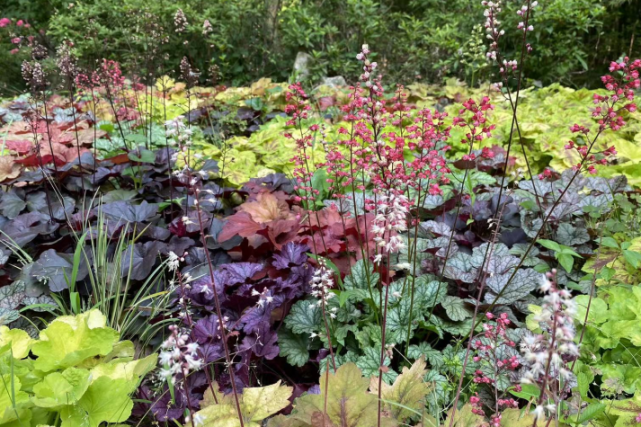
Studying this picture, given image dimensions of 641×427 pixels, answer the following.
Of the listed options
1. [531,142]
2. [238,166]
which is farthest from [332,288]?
[531,142]

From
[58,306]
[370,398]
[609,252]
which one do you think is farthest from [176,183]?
[609,252]

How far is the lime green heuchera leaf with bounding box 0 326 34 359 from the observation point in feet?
5.55

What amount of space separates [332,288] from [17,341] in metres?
1.29

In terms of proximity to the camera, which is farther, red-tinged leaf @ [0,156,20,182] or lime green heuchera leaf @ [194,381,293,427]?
red-tinged leaf @ [0,156,20,182]

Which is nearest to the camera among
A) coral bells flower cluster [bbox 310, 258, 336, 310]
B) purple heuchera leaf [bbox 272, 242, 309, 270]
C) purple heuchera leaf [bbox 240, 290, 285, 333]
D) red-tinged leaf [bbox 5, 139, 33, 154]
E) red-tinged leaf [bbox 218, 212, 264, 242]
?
coral bells flower cluster [bbox 310, 258, 336, 310]

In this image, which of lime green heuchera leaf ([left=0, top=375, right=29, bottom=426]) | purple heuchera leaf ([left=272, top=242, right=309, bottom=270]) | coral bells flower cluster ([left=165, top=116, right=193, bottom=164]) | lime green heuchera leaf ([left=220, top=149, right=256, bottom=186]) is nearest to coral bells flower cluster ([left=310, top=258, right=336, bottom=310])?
coral bells flower cluster ([left=165, top=116, right=193, bottom=164])

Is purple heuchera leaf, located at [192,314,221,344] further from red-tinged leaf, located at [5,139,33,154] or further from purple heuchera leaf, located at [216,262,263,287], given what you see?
red-tinged leaf, located at [5,139,33,154]

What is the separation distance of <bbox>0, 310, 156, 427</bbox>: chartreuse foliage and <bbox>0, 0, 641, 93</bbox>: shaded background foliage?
5150 mm

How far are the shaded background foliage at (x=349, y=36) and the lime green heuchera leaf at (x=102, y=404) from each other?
5.44m

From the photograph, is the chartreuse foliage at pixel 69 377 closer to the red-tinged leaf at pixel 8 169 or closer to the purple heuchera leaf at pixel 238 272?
the purple heuchera leaf at pixel 238 272

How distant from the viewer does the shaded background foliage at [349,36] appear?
6.14 meters

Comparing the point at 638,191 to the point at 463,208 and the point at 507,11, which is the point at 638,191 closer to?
the point at 463,208

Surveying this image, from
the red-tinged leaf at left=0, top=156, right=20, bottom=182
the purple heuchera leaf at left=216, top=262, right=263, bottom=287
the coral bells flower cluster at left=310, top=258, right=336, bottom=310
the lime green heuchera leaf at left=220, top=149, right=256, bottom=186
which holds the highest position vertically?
the coral bells flower cluster at left=310, top=258, right=336, bottom=310

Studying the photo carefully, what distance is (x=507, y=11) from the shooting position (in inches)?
242
